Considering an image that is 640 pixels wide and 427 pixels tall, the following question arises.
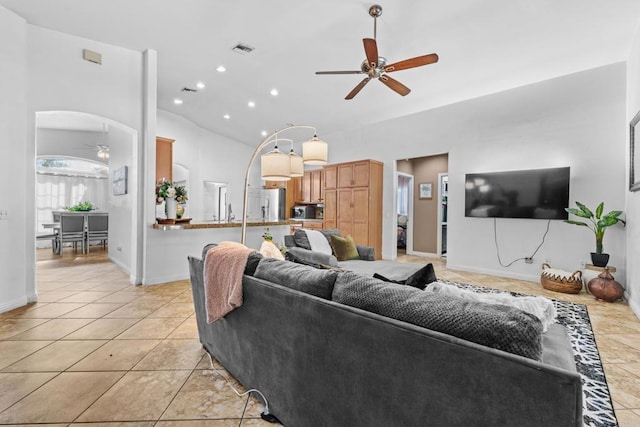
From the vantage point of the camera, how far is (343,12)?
3.27 meters

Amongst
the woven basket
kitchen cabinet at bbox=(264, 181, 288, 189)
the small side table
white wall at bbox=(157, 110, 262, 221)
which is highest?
white wall at bbox=(157, 110, 262, 221)

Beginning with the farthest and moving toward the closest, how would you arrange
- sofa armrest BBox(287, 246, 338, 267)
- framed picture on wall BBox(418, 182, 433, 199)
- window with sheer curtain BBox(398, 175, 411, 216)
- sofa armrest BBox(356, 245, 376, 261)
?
1. window with sheer curtain BBox(398, 175, 411, 216)
2. framed picture on wall BBox(418, 182, 433, 199)
3. sofa armrest BBox(356, 245, 376, 261)
4. sofa armrest BBox(287, 246, 338, 267)

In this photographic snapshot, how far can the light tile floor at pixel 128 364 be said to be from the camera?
5.46ft

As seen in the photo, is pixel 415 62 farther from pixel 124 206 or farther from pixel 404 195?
pixel 404 195

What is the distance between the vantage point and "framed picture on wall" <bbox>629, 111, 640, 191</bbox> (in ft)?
11.0

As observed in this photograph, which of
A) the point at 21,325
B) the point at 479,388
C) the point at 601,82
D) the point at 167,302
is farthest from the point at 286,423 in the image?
the point at 601,82

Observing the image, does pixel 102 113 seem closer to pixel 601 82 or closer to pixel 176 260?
pixel 176 260

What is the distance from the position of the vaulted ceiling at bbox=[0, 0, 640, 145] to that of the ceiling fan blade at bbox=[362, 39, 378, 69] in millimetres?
640

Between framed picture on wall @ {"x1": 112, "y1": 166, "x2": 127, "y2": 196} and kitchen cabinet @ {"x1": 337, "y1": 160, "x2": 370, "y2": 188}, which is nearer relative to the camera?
framed picture on wall @ {"x1": 112, "y1": 166, "x2": 127, "y2": 196}

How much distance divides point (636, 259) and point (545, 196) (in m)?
1.43

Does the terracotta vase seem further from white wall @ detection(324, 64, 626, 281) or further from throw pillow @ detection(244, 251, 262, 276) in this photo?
throw pillow @ detection(244, 251, 262, 276)

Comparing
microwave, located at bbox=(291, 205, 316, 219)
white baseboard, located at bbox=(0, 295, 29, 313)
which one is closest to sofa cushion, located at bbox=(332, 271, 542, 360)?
white baseboard, located at bbox=(0, 295, 29, 313)

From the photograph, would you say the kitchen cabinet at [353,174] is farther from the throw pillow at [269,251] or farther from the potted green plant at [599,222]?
the throw pillow at [269,251]

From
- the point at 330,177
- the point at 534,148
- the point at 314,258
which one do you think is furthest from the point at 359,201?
the point at 314,258
